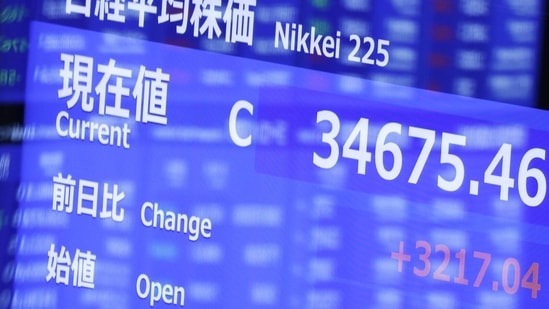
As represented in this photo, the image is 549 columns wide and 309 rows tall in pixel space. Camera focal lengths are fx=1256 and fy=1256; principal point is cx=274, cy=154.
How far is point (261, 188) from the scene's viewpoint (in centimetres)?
206

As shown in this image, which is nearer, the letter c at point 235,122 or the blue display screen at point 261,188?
the blue display screen at point 261,188

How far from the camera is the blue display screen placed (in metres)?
1.87

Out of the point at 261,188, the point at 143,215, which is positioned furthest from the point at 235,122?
the point at 143,215

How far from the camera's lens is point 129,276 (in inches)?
86.4

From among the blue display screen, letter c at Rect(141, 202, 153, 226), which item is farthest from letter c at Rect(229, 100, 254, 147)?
letter c at Rect(141, 202, 153, 226)

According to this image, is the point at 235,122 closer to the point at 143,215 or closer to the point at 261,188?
the point at 261,188

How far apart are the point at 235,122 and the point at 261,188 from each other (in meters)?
0.12

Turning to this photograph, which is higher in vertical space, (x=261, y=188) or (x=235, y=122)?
(x=235, y=122)

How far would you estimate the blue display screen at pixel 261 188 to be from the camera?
187cm

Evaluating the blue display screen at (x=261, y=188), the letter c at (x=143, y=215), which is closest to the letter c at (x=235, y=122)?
the blue display screen at (x=261, y=188)

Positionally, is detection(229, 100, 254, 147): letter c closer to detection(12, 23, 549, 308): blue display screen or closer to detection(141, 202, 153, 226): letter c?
detection(12, 23, 549, 308): blue display screen

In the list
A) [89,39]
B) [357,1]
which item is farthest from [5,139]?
[357,1]

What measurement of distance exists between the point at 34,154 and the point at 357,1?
687mm

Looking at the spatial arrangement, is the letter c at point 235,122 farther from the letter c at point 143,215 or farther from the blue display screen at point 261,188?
the letter c at point 143,215
